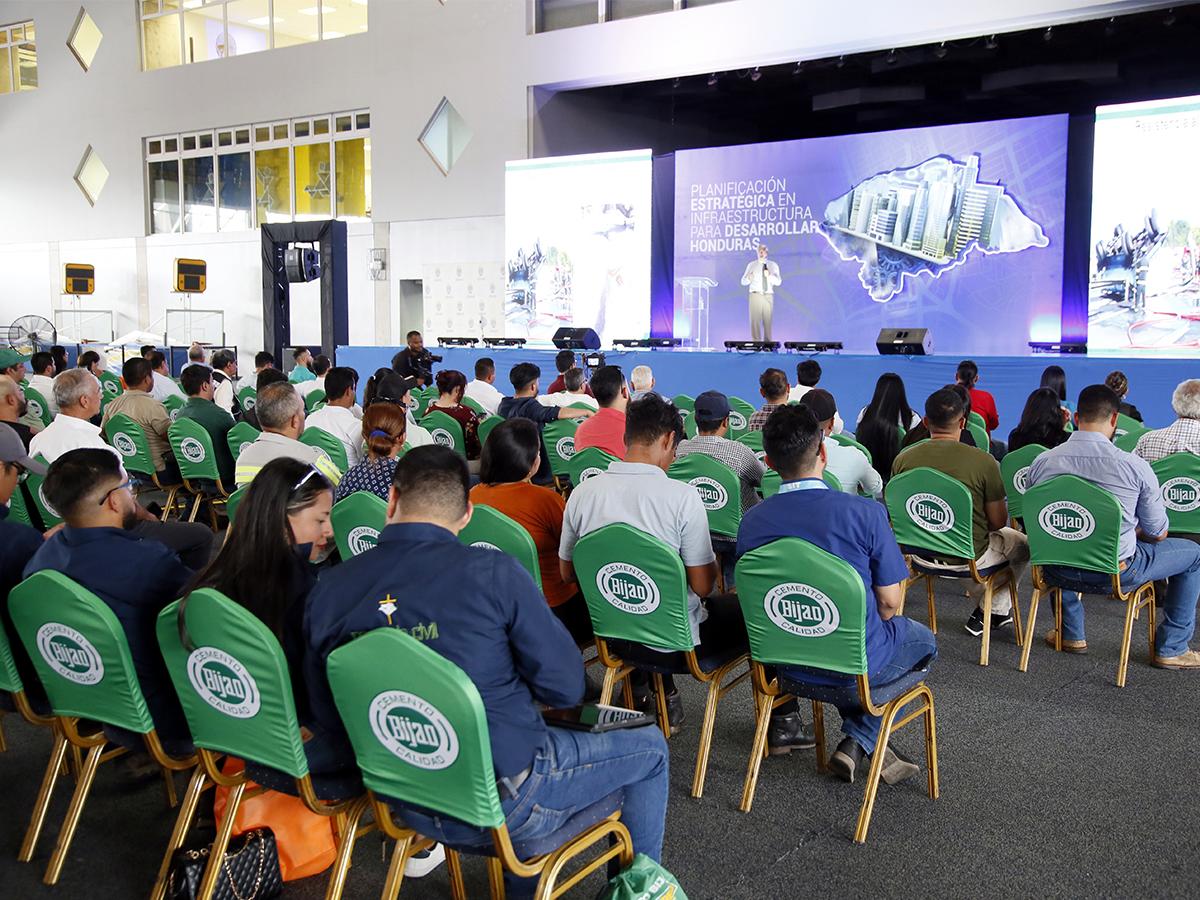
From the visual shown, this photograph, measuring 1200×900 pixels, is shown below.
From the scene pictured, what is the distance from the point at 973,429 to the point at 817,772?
3576 mm

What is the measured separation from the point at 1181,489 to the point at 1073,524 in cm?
102

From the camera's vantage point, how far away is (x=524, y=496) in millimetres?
3707

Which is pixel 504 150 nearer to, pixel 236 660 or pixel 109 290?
pixel 109 290

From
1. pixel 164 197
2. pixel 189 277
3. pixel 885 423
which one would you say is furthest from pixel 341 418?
pixel 164 197

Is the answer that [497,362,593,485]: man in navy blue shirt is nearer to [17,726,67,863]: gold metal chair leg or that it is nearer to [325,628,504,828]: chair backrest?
[17,726,67,863]: gold metal chair leg

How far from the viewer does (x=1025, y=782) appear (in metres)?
3.40

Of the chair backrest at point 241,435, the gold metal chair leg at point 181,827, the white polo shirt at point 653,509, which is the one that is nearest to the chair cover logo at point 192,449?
the chair backrest at point 241,435

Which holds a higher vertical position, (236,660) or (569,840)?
(236,660)

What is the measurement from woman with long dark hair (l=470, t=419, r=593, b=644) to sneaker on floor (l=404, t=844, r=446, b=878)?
1.03 metres

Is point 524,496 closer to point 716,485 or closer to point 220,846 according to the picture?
point 716,485

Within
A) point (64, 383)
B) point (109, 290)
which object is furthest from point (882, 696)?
point (109, 290)

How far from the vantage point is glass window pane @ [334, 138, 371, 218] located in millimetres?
18547

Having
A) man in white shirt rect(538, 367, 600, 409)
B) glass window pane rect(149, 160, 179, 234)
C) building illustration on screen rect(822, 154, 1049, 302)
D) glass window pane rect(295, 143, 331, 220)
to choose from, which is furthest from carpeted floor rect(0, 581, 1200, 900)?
glass window pane rect(149, 160, 179, 234)

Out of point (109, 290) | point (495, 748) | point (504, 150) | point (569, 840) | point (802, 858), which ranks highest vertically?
point (504, 150)
